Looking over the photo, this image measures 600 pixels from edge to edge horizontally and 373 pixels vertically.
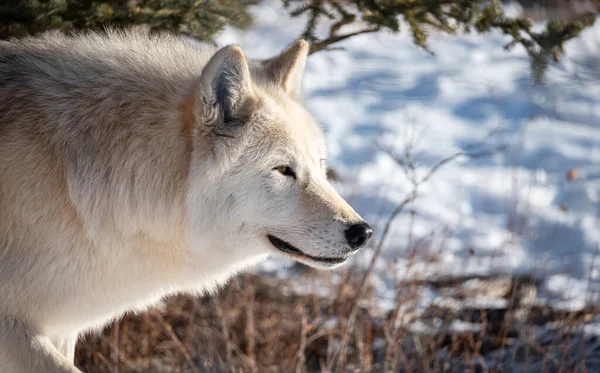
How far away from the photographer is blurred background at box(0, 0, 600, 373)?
4.08 m

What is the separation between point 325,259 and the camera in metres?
3.12

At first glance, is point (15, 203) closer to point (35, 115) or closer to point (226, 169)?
point (35, 115)

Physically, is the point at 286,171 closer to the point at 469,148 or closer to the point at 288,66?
the point at 288,66

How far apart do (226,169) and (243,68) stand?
17.3 inches

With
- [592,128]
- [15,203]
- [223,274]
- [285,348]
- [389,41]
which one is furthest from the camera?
[389,41]

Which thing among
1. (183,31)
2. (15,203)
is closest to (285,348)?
(183,31)

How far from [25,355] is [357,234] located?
56.9 inches

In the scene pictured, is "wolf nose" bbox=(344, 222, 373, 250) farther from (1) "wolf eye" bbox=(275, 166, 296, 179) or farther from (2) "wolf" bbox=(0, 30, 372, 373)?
(1) "wolf eye" bbox=(275, 166, 296, 179)

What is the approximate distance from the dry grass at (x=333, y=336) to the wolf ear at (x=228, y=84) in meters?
1.67

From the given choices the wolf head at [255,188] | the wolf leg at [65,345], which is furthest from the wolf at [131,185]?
the wolf leg at [65,345]

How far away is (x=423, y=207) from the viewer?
7441 millimetres

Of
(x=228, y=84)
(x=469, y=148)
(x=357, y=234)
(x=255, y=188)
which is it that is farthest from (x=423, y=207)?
(x=228, y=84)

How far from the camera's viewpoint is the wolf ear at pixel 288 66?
3.44 m

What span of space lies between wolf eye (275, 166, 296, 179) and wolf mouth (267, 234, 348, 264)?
0.28 m
